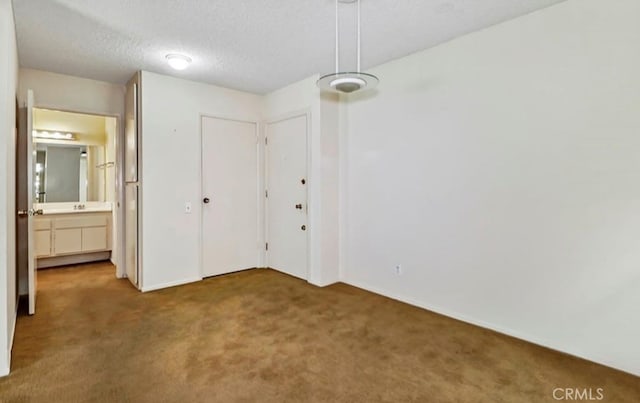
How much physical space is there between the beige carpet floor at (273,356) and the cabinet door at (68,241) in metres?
1.63

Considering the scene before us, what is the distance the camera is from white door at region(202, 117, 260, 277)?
13.8ft

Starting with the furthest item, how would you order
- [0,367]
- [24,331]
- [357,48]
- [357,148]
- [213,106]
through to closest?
[213,106], [357,148], [357,48], [24,331], [0,367]

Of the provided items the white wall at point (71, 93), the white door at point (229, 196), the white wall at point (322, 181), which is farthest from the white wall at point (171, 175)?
the white wall at point (322, 181)

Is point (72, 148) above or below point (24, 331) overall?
above

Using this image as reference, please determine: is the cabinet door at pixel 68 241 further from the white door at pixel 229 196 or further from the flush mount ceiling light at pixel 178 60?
the flush mount ceiling light at pixel 178 60

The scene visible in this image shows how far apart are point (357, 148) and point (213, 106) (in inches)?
76.2

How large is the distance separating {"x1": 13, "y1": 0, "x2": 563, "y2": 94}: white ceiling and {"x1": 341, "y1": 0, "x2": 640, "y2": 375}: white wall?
1.04ft

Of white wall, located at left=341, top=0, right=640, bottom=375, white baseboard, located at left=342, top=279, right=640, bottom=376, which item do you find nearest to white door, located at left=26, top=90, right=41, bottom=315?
white baseboard, located at left=342, top=279, right=640, bottom=376

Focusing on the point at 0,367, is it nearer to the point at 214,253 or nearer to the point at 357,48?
the point at 214,253

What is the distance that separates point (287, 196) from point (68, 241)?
334cm

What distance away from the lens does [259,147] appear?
4.63 m

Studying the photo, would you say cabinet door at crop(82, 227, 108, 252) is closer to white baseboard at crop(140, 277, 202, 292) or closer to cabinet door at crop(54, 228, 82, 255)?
cabinet door at crop(54, 228, 82, 255)

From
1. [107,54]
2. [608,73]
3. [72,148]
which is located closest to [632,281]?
[608,73]

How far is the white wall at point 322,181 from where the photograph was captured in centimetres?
383
